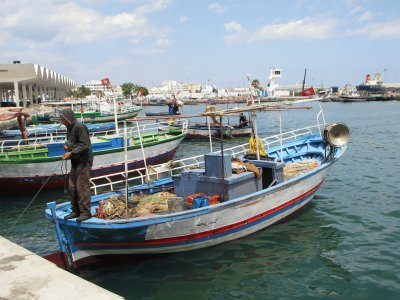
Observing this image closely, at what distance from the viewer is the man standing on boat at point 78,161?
7391 millimetres

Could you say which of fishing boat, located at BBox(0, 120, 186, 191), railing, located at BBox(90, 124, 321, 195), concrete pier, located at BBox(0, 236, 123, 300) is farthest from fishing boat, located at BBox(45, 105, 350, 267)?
fishing boat, located at BBox(0, 120, 186, 191)

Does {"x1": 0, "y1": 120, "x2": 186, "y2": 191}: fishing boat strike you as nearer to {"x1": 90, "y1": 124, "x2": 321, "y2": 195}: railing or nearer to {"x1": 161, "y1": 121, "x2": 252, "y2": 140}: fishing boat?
{"x1": 90, "y1": 124, "x2": 321, "y2": 195}: railing

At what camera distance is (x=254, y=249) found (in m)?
9.38

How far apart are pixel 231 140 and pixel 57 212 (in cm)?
2297

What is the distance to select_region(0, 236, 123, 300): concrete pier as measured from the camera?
526 cm

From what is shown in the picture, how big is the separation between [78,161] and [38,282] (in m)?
2.62

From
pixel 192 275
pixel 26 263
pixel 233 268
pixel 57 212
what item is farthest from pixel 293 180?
pixel 26 263

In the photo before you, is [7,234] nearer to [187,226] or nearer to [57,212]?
[57,212]

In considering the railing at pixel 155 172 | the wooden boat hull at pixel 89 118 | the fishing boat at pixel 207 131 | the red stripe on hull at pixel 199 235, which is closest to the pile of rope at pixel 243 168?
the railing at pixel 155 172

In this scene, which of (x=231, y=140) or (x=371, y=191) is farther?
(x=231, y=140)

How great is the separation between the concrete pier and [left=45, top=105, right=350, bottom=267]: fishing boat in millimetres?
1564

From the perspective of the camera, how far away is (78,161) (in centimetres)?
760

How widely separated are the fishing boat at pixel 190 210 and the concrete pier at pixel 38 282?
1.56 meters

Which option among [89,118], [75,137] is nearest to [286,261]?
[75,137]
